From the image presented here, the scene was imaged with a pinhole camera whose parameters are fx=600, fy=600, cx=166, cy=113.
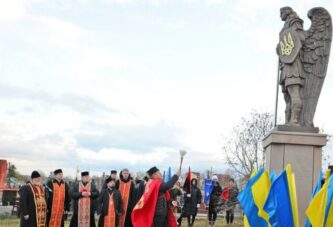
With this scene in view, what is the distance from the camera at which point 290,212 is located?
8.02m

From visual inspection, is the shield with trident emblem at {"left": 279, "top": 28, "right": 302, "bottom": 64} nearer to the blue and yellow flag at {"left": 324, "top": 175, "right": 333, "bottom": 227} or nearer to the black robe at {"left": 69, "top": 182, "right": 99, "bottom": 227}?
the blue and yellow flag at {"left": 324, "top": 175, "right": 333, "bottom": 227}

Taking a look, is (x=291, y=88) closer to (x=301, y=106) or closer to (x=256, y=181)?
(x=301, y=106)

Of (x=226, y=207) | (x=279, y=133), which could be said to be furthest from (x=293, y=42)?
(x=226, y=207)

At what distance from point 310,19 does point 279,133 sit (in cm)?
246

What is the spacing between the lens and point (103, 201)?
14555 millimetres

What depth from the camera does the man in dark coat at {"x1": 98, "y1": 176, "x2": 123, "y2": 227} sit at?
14.5 meters

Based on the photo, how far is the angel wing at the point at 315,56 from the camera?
38.5ft

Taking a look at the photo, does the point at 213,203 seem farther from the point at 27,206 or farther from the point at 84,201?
the point at 27,206

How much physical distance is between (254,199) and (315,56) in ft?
14.2

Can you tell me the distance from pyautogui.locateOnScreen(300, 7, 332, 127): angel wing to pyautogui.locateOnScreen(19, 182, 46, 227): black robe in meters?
5.99

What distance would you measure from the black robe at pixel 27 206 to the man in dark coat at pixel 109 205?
1954 millimetres

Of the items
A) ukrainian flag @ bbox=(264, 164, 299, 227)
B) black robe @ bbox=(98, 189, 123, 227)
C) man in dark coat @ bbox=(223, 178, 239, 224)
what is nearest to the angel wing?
ukrainian flag @ bbox=(264, 164, 299, 227)

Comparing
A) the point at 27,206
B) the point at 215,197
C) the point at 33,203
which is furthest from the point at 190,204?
the point at 27,206

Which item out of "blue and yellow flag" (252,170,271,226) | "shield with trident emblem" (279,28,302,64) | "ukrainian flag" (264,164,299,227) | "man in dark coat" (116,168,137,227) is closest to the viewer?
"ukrainian flag" (264,164,299,227)
